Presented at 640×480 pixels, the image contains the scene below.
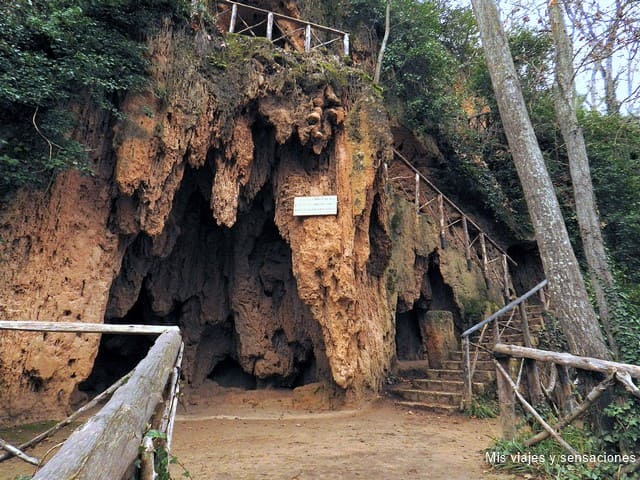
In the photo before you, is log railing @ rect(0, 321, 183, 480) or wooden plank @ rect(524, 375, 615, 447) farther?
wooden plank @ rect(524, 375, 615, 447)

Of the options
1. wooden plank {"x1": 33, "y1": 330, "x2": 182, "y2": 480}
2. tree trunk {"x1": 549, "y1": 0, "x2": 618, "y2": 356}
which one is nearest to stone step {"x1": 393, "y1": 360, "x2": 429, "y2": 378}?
tree trunk {"x1": 549, "y1": 0, "x2": 618, "y2": 356}

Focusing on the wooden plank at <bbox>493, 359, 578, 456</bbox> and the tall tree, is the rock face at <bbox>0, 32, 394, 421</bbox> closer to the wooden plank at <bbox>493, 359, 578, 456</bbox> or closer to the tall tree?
the tall tree

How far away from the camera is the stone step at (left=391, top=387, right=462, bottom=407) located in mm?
7210

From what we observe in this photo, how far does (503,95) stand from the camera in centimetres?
601

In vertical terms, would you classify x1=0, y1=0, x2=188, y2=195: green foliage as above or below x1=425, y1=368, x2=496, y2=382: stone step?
above

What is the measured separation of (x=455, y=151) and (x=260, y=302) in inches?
348

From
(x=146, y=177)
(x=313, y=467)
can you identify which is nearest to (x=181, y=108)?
(x=146, y=177)

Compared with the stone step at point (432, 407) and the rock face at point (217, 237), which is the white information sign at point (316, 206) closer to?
the rock face at point (217, 237)

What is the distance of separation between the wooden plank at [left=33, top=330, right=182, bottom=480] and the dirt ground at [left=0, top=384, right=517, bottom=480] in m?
2.61

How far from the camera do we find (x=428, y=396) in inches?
299

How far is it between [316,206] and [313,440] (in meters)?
4.20

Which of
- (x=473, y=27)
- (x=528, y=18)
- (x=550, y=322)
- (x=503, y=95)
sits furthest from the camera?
(x=473, y=27)

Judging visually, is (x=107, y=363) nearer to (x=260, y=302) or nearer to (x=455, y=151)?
(x=260, y=302)

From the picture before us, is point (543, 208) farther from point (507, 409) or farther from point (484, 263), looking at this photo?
point (484, 263)
